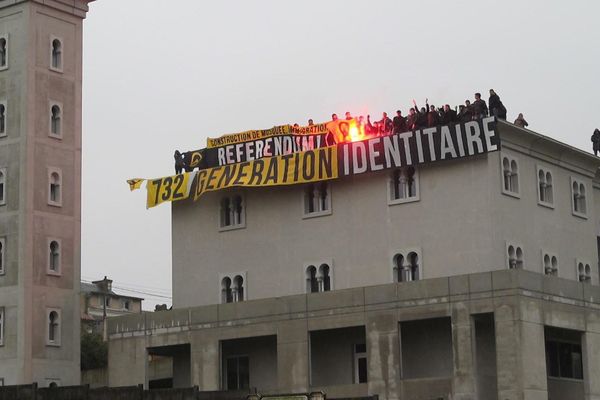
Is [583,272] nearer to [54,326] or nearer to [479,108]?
[479,108]

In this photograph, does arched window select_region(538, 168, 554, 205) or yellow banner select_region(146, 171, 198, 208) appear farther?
yellow banner select_region(146, 171, 198, 208)

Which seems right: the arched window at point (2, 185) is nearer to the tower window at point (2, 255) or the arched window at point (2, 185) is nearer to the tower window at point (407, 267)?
the tower window at point (2, 255)

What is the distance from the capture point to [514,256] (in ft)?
213

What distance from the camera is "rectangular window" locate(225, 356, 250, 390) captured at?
70375 millimetres

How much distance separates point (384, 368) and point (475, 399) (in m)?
4.97

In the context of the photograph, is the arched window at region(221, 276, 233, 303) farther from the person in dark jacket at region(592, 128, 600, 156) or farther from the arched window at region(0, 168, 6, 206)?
the person in dark jacket at region(592, 128, 600, 156)

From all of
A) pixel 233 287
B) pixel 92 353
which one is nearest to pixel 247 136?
pixel 233 287

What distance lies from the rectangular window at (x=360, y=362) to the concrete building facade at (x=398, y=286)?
71 millimetres

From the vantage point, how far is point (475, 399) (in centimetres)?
5903

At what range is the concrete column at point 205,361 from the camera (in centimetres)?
6750

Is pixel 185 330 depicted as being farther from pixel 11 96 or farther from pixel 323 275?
pixel 11 96

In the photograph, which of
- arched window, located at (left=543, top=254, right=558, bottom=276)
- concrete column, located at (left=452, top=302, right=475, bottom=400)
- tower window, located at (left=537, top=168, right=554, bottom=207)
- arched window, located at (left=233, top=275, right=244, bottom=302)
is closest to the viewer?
concrete column, located at (left=452, top=302, right=475, bottom=400)

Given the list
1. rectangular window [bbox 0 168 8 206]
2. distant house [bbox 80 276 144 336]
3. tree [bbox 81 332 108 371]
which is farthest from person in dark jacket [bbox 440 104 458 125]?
distant house [bbox 80 276 144 336]

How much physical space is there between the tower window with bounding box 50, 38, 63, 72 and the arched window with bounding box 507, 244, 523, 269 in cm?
2714
